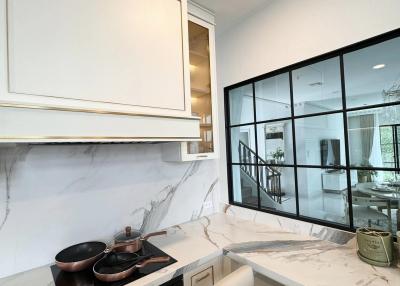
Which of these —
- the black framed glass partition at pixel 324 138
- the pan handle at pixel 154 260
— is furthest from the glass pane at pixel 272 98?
the pan handle at pixel 154 260

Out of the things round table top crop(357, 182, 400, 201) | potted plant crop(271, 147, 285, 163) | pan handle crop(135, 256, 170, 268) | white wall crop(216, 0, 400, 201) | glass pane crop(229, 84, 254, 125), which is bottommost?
pan handle crop(135, 256, 170, 268)

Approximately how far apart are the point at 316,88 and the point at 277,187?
91cm

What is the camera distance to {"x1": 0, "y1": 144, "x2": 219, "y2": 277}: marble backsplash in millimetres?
1146

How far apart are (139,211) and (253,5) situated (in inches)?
72.5

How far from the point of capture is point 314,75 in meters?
1.63

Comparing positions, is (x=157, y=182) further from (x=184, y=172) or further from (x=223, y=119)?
(x=223, y=119)

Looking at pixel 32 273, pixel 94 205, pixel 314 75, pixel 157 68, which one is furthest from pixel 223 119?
pixel 32 273

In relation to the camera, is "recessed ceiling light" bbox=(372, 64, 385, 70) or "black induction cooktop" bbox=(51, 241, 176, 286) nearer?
"black induction cooktop" bbox=(51, 241, 176, 286)

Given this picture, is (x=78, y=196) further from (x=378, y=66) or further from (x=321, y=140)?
(x=378, y=66)

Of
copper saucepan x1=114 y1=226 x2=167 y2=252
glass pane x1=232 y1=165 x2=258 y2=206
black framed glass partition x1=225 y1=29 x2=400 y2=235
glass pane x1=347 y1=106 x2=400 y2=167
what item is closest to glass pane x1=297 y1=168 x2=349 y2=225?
black framed glass partition x1=225 y1=29 x2=400 y2=235

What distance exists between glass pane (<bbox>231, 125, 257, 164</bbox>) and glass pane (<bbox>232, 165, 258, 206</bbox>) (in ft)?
0.24

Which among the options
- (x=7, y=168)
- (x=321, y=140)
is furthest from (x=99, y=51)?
(x=321, y=140)

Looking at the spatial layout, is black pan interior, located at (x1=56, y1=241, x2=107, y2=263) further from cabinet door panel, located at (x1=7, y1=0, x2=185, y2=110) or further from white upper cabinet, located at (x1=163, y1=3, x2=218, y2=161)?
cabinet door panel, located at (x1=7, y1=0, x2=185, y2=110)

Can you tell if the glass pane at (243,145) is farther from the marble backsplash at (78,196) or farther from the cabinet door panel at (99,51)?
the cabinet door panel at (99,51)
